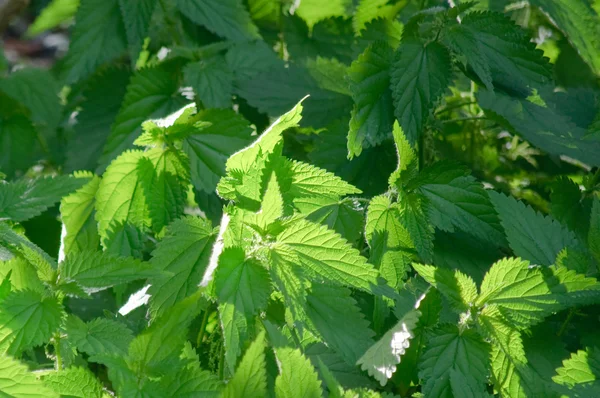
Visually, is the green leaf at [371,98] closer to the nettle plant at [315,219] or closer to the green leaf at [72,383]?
the nettle plant at [315,219]

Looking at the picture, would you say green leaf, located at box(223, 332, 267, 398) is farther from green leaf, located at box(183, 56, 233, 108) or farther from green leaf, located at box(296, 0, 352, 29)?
green leaf, located at box(296, 0, 352, 29)

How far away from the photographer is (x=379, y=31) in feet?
3.42

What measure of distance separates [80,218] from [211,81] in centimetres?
29

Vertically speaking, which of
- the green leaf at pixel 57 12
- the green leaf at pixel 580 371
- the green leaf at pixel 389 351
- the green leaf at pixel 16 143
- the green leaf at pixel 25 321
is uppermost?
the green leaf at pixel 57 12

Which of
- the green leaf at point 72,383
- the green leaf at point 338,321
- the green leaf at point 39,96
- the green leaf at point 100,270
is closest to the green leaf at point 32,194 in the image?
the green leaf at point 100,270

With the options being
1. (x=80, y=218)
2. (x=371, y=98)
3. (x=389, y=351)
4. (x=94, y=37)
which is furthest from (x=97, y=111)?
(x=389, y=351)

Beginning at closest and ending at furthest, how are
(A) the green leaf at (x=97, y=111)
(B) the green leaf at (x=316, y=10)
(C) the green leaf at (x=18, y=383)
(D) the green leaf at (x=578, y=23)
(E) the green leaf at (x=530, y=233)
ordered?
(C) the green leaf at (x=18, y=383) → (E) the green leaf at (x=530, y=233) → (D) the green leaf at (x=578, y=23) → (A) the green leaf at (x=97, y=111) → (B) the green leaf at (x=316, y=10)

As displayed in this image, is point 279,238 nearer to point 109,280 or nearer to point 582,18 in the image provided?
point 109,280

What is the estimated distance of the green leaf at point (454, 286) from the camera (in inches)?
28.7

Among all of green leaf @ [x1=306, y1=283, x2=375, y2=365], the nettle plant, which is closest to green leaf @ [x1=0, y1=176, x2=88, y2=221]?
the nettle plant

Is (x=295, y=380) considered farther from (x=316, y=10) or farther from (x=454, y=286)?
(x=316, y=10)

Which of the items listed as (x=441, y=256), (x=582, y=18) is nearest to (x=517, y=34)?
(x=582, y=18)

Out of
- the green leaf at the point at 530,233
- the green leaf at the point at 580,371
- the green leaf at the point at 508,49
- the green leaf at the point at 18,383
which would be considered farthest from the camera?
the green leaf at the point at 508,49

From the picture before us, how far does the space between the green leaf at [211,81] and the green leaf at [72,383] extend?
0.52 metres
